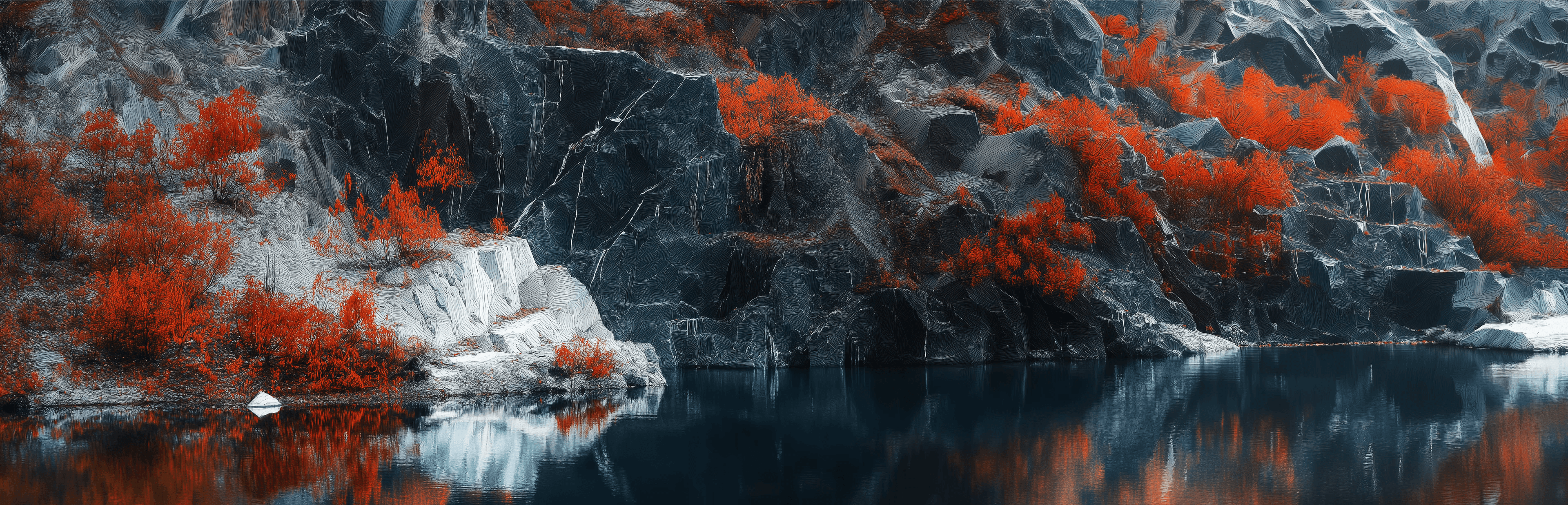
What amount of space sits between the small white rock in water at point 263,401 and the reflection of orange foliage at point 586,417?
6784mm

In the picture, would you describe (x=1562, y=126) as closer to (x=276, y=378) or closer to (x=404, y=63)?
(x=404, y=63)

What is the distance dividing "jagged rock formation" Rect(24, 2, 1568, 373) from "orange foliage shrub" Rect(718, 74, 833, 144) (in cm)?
105

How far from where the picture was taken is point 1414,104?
174 feet

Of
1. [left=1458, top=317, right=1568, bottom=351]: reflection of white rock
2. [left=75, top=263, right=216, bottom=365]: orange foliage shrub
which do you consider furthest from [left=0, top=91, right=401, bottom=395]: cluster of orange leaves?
[left=1458, top=317, right=1568, bottom=351]: reflection of white rock

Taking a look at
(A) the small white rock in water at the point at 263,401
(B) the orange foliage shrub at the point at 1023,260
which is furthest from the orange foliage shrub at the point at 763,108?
(A) the small white rock in water at the point at 263,401

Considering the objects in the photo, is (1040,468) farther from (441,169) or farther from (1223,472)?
(441,169)

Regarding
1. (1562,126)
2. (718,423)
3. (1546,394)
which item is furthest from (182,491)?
(1562,126)

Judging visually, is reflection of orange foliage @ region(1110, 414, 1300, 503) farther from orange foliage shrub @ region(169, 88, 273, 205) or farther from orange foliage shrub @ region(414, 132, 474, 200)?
orange foliage shrub @ region(414, 132, 474, 200)

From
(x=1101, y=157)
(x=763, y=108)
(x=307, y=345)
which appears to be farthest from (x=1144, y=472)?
(x=763, y=108)

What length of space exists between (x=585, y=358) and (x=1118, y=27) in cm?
4138

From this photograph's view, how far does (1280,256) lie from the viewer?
137ft

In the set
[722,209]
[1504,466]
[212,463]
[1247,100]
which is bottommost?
[1504,466]

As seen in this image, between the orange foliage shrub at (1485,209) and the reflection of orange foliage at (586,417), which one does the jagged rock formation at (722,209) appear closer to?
the orange foliage shrub at (1485,209)

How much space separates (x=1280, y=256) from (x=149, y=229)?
1679 inches
